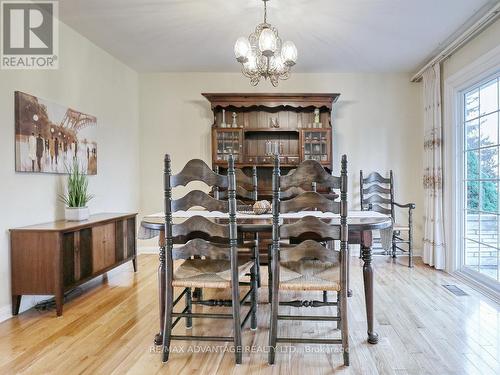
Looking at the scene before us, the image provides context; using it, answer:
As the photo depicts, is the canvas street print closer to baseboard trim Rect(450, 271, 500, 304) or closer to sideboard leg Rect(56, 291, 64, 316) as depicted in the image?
sideboard leg Rect(56, 291, 64, 316)

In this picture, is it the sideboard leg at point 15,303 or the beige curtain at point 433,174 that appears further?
the beige curtain at point 433,174

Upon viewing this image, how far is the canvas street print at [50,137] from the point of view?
2.71m

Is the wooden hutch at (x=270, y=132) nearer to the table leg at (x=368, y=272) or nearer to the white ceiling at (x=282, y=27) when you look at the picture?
the white ceiling at (x=282, y=27)

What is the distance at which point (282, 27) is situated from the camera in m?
3.33

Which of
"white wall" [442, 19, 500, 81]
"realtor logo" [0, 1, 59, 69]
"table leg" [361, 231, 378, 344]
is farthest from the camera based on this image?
"white wall" [442, 19, 500, 81]

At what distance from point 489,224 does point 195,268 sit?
9.73 ft

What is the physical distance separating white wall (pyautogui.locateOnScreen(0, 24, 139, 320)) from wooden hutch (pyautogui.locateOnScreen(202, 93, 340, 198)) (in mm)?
1175

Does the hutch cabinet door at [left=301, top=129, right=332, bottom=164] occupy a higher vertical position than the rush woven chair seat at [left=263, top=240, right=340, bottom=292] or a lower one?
higher

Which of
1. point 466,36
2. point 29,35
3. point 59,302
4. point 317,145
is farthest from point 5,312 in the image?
point 466,36

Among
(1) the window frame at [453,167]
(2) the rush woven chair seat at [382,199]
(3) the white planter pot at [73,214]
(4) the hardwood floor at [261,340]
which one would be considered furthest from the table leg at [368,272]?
(3) the white planter pot at [73,214]

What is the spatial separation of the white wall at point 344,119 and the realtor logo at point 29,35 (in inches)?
67.7

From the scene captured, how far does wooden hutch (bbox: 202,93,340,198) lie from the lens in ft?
14.3

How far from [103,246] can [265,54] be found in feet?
7.56

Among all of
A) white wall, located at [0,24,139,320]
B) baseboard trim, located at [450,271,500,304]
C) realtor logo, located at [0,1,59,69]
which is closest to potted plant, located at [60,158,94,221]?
white wall, located at [0,24,139,320]
